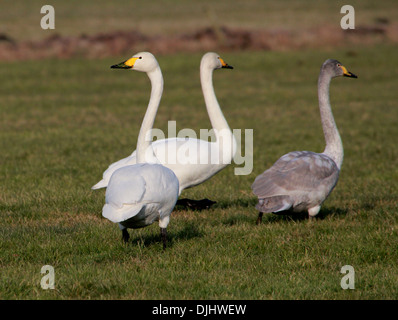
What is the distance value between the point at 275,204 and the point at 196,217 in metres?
1.08

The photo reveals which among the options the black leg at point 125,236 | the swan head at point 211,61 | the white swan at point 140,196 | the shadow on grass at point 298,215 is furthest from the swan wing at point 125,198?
the swan head at point 211,61

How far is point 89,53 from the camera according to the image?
92.9 feet

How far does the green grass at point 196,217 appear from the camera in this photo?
4981 mm

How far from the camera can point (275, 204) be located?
6.63m

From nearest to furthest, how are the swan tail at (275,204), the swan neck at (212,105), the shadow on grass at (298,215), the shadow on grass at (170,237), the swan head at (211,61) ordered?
the shadow on grass at (170,237)
the swan tail at (275,204)
the shadow on grass at (298,215)
the swan neck at (212,105)
the swan head at (211,61)

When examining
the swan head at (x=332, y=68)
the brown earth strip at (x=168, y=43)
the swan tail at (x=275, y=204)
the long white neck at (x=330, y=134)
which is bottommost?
the swan tail at (x=275, y=204)

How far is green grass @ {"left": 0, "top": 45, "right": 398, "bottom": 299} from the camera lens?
4981 millimetres

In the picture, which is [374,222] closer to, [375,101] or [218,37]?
[375,101]

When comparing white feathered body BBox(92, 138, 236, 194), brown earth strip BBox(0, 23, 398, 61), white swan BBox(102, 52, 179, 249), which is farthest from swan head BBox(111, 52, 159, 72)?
brown earth strip BBox(0, 23, 398, 61)

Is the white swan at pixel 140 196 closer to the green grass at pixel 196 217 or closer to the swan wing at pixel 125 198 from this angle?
the swan wing at pixel 125 198

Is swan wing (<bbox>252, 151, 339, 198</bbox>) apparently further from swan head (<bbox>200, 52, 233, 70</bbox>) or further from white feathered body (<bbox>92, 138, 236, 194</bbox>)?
swan head (<bbox>200, 52, 233, 70</bbox>)

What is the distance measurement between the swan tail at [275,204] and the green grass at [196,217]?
228 millimetres

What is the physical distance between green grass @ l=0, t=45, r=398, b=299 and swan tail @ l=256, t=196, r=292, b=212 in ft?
0.75
